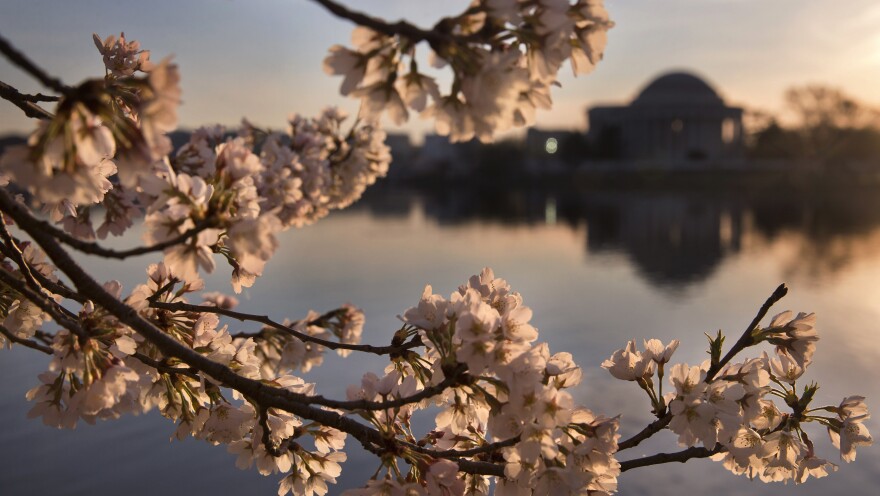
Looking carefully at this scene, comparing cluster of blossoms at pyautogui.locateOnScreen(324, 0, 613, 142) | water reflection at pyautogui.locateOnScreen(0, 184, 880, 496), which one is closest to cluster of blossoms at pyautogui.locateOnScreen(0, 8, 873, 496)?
cluster of blossoms at pyautogui.locateOnScreen(324, 0, 613, 142)

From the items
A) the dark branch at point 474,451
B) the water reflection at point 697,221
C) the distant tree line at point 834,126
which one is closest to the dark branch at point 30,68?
the dark branch at point 474,451

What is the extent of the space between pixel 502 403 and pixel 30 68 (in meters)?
1.18

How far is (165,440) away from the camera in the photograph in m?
8.76

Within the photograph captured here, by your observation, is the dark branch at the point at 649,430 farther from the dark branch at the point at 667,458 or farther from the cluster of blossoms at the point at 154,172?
the cluster of blossoms at the point at 154,172

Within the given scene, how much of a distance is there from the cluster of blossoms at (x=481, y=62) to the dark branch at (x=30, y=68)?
47 centimetres

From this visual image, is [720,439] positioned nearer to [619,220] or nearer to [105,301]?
[105,301]

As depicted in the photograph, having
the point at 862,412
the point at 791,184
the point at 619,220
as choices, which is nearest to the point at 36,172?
the point at 862,412

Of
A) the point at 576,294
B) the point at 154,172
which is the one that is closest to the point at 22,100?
the point at 154,172

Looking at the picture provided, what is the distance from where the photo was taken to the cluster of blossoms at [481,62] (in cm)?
138

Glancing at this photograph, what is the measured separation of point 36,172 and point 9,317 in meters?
1.39

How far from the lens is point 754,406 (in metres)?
2.16

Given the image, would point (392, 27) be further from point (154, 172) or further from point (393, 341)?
point (393, 341)

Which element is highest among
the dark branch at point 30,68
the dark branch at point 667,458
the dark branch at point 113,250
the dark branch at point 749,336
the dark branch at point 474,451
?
the dark branch at point 30,68

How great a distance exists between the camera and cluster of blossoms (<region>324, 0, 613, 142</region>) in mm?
1381
